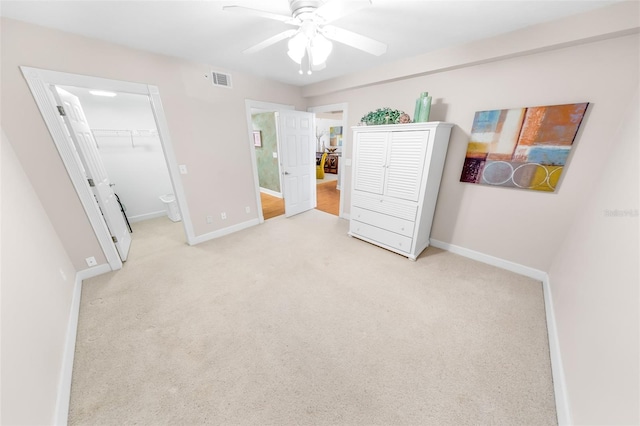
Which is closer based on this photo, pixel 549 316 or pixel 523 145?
pixel 549 316

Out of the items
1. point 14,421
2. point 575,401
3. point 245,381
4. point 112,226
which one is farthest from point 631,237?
point 112,226

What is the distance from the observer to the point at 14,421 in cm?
86

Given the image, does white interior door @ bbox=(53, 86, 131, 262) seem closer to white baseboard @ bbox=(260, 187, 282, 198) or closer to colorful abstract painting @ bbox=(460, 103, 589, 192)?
white baseboard @ bbox=(260, 187, 282, 198)

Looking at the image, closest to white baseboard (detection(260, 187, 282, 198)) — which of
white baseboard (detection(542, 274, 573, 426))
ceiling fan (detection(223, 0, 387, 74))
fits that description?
ceiling fan (detection(223, 0, 387, 74))

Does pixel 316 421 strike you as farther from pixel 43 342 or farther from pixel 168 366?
pixel 43 342

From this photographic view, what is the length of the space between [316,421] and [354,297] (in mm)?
1002

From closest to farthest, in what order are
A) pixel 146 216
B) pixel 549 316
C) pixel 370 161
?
pixel 549 316, pixel 370 161, pixel 146 216

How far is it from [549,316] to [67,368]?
3.64 meters

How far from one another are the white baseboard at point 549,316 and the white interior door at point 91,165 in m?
4.13

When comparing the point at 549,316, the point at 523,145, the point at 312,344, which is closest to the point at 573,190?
the point at 523,145

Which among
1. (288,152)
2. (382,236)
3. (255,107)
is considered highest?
(255,107)

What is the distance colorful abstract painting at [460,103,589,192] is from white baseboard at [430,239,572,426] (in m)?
0.89

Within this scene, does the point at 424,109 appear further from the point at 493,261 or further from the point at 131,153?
the point at 131,153

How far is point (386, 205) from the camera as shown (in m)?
2.69
